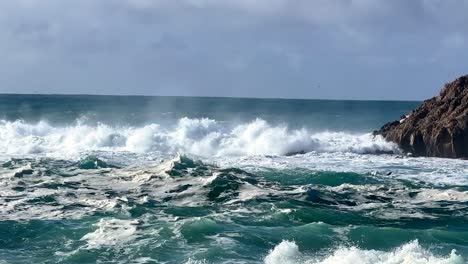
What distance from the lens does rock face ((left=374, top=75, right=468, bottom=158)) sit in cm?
3956

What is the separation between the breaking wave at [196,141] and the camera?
46.0 meters

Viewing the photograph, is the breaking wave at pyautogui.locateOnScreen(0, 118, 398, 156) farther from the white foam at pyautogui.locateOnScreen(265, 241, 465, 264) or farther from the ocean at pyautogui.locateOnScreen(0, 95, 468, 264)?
the white foam at pyautogui.locateOnScreen(265, 241, 465, 264)

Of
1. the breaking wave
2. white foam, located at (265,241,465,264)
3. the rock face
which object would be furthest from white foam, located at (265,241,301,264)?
the breaking wave

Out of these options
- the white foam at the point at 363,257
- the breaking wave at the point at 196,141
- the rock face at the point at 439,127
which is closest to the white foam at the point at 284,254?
the white foam at the point at 363,257

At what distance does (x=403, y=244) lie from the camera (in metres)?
19.0

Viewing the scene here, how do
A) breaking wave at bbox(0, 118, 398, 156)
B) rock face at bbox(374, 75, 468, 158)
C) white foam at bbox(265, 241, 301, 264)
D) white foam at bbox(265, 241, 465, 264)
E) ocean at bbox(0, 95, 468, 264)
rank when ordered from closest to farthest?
white foam at bbox(265, 241, 465, 264) → white foam at bbox(265, 241, 301, 264) → ocean at bbox(0, 95, 468, 264) → rock face at bbox(374, 75, 468, 158) → breaking wave at bbox(0, 118, 398, 156)

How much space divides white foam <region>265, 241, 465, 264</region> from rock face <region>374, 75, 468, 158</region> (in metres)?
22.6

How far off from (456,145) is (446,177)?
7.93 meters

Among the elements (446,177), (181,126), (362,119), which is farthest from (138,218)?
(362,119)

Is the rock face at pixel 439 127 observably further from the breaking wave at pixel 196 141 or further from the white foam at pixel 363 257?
the white foam at pixel 363 257

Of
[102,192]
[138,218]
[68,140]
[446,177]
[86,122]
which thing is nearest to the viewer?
[138,218]

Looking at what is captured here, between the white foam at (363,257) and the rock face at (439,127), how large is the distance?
22.6m

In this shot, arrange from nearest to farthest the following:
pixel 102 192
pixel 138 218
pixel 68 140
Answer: pixel 138 218, pixel 102 192, pixel 68 140

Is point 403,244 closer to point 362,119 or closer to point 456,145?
point 456,145
